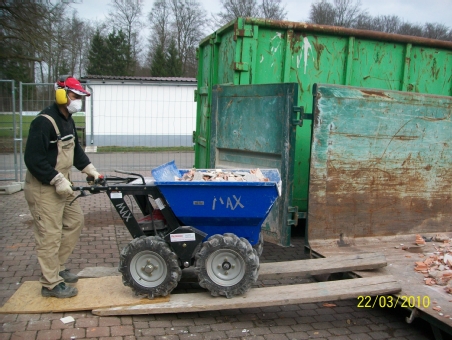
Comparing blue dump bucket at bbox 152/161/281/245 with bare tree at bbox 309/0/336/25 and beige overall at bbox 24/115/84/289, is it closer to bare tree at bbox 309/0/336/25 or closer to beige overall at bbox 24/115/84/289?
beige overall at bbox 24/115/84/289

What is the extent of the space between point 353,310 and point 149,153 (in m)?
9.73

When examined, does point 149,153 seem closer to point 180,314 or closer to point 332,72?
point 332,72

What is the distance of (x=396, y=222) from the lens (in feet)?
17.5

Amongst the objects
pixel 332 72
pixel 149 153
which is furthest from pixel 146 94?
pixel 332 72

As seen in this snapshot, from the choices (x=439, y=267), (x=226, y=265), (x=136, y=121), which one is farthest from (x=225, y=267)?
(x=136, y=121)

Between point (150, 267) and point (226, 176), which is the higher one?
point (226, 176)

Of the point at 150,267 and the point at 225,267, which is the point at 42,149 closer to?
the point at 150,267

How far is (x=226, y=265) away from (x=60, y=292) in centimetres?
155

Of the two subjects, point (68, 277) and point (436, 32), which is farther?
point (436, 32)

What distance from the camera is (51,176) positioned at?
12.7ft

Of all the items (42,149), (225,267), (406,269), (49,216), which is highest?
(42,149)

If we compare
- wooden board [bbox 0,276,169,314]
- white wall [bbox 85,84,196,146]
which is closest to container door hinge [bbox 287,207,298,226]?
wooden board [bbox 0,276,169,314]

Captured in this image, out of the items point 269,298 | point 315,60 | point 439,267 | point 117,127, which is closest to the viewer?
point 269,298
